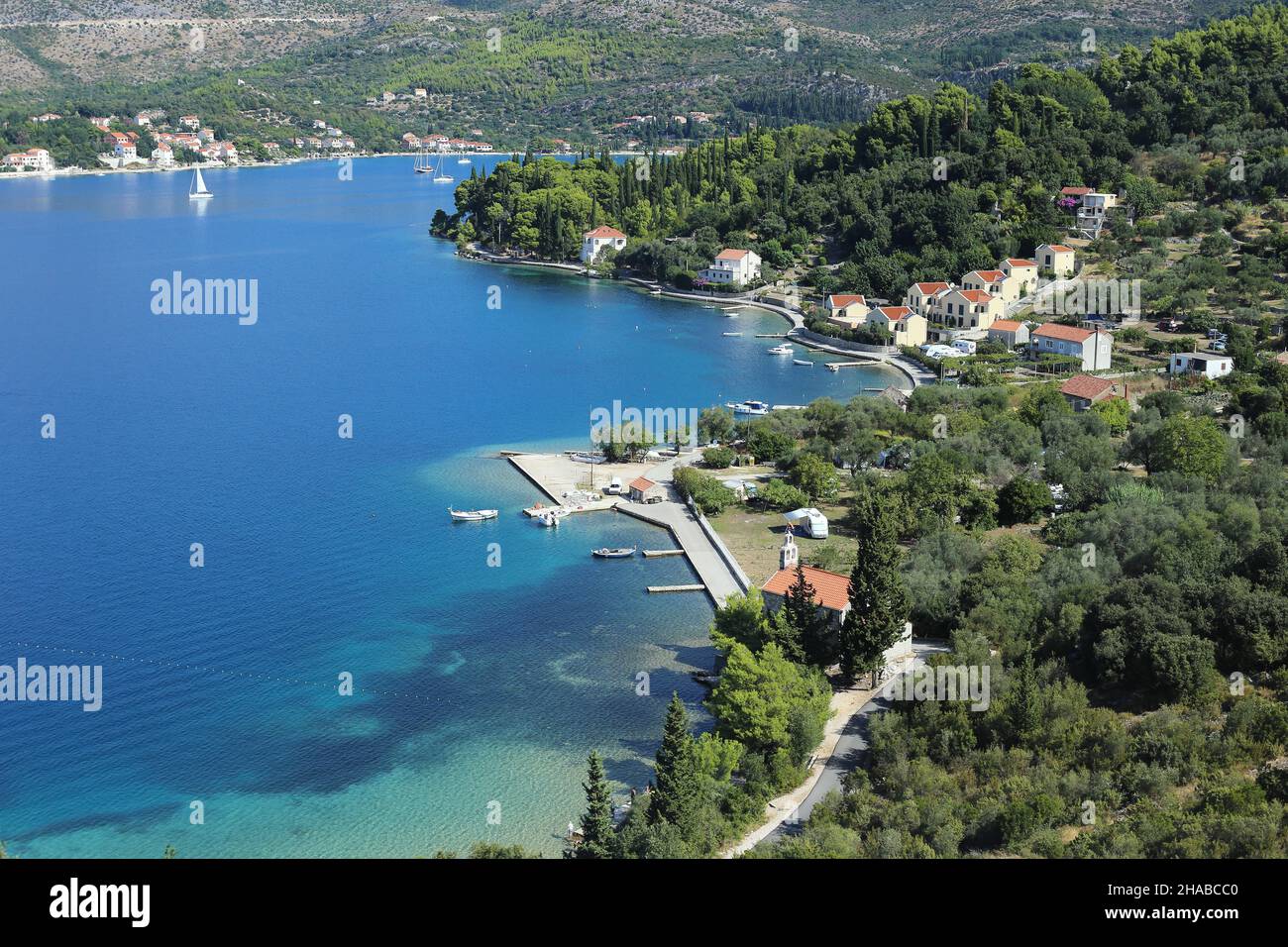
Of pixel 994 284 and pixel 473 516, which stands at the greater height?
pixel 994 284

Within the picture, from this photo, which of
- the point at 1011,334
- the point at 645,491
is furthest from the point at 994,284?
the point at 645,491

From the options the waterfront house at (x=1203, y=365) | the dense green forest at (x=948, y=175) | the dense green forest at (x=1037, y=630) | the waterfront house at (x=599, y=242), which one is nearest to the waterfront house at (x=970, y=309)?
the dense green forest at (x=948, y=175)

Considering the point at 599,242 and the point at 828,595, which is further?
the point at 599,242

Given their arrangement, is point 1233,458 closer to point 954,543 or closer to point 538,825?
point 954,543

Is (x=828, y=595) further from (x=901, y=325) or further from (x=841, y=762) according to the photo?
(x=901, y=325)

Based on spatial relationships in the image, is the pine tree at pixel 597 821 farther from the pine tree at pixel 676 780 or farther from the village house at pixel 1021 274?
the village house at pixel 1021 274

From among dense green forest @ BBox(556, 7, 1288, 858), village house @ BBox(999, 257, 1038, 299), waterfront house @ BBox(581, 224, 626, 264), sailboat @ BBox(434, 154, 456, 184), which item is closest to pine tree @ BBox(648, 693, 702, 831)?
dense green forest @ BBox(556, 7, 1288, 858)

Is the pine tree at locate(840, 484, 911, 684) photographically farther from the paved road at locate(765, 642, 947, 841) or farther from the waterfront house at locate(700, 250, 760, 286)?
the waterfront house at locate(700, 250, 760, 286)
